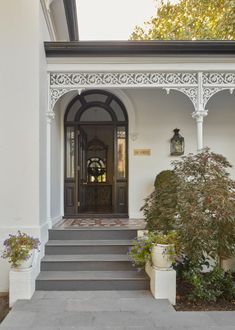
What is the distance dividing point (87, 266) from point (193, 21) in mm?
11401

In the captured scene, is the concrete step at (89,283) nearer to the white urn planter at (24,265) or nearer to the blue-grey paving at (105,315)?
the blue-grey paving at (105,315)

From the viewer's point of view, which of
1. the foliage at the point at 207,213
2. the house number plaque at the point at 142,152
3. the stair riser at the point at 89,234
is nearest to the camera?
the foliage at the point at 207,213

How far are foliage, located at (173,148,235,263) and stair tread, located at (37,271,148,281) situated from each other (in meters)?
0.97

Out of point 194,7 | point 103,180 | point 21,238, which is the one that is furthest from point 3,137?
point 194,7

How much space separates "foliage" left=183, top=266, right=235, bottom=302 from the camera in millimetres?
3688

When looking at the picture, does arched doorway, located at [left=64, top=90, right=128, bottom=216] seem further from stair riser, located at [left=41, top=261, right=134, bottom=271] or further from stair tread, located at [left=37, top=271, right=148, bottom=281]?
stair tread, located at [left=37, top=271, right=148, bottom=281]

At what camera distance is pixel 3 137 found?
14.3 ft

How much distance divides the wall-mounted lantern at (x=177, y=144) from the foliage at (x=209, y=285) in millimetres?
3129

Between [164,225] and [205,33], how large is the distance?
993 cm

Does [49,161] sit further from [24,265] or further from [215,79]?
[215,79]

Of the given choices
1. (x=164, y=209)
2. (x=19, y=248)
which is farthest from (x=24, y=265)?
(x=164, y=209)

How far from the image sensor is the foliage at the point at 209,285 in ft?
12.1

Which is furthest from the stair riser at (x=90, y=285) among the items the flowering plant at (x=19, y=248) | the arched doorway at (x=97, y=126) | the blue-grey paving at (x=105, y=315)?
the arched doorway at (x=97, y=126)

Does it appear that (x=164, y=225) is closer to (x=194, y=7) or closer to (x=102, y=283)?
(x=102, y=283)
